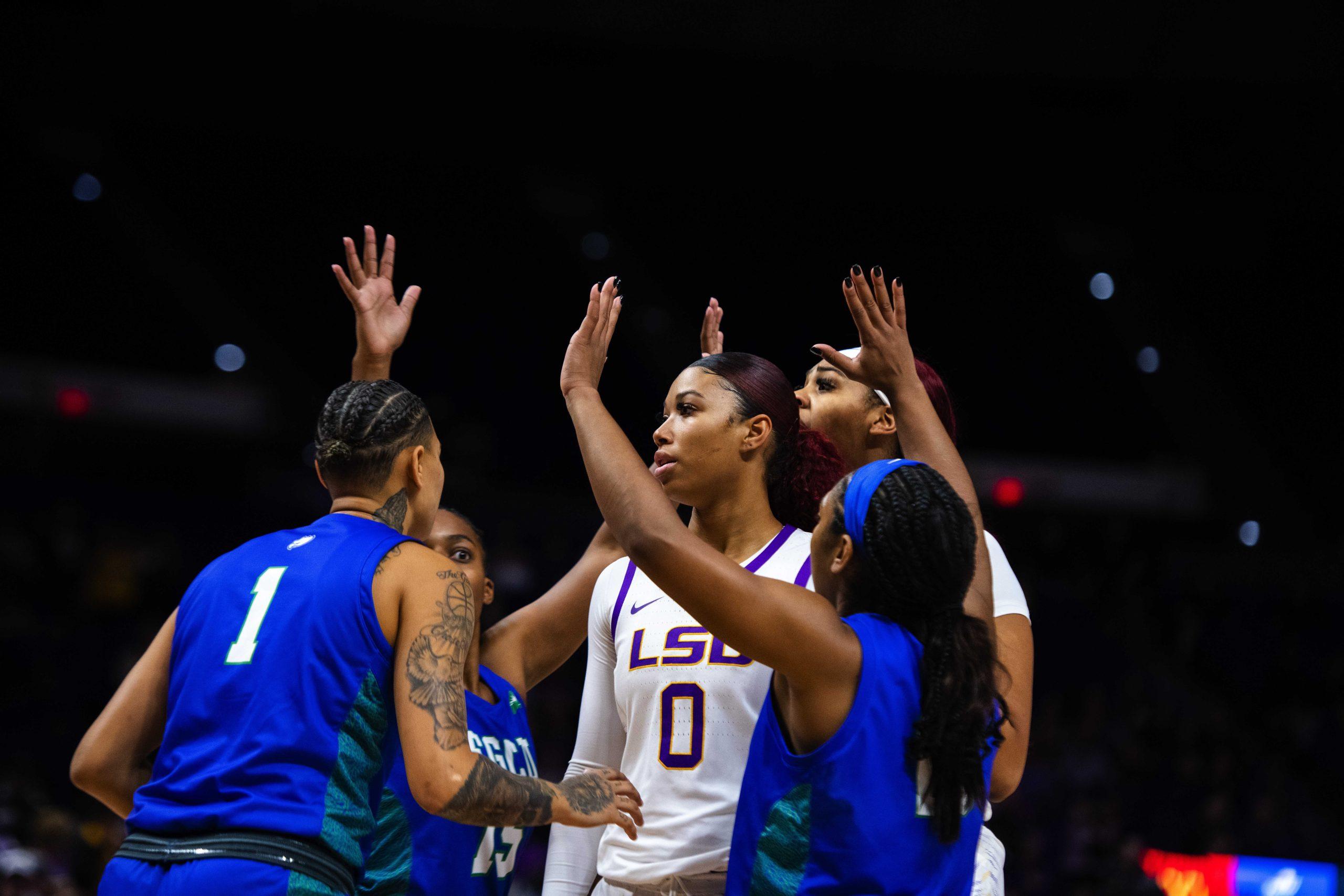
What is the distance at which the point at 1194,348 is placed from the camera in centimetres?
1417

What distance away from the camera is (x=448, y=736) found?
2.30 metres

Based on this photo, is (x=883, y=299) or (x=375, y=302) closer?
(x=883, y=299)

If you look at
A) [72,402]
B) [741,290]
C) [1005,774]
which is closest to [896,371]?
[1005,774]

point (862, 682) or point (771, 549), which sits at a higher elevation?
point (771, 549)

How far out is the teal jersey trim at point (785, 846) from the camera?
2.03m

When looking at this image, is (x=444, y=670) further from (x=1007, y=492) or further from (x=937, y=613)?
(x=1007, y=492)

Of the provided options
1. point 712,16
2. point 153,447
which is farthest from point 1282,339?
point 153,447

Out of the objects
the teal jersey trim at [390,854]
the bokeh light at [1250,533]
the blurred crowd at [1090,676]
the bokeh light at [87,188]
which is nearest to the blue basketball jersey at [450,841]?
the teal jersey trim at [390,854]

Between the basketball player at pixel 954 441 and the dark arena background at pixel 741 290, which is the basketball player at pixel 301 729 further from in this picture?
the dark arena background at pixel 741 290

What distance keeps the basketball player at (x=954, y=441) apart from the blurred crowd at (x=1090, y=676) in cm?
657

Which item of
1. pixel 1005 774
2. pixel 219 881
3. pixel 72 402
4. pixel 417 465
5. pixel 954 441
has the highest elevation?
pixel 72 402

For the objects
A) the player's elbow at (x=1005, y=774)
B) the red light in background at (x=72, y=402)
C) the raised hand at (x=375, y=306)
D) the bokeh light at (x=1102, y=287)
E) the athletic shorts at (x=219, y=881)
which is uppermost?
the bokeh light at (x=1102, y=287)

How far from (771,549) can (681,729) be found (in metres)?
0.49

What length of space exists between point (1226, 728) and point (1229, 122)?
590cm
